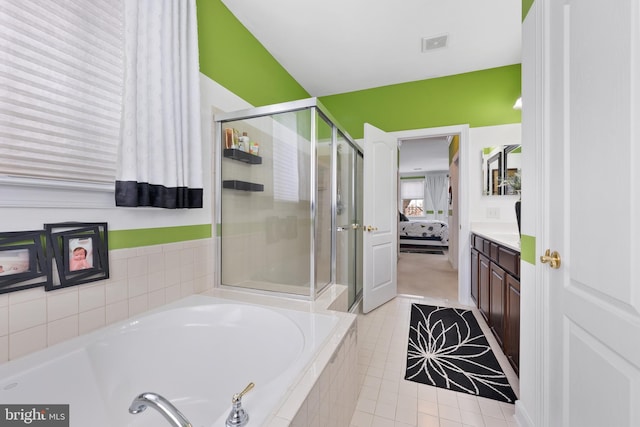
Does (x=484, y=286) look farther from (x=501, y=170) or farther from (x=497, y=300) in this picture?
(x=501, y=170)

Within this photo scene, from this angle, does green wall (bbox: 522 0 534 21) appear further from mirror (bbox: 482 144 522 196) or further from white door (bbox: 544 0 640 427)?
mirror (bbox: 482 144 522 196)

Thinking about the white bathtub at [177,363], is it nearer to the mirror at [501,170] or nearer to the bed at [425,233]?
the mirror at [501,170]

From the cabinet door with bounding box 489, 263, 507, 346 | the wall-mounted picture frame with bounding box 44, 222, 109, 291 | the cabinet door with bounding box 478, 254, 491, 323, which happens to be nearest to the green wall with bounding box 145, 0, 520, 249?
the wall-mounted picture frame with bounding box 44, 222, 109, 291

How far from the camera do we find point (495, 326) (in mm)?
2061

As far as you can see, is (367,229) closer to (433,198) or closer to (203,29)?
(203,29)

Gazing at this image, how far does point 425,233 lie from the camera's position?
6723 mm

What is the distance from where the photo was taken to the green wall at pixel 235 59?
5.90 ft

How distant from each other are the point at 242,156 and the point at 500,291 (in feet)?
7.02

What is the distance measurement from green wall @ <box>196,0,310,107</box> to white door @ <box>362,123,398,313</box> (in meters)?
1.09

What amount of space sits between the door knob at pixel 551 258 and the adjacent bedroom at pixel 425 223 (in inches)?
90.7

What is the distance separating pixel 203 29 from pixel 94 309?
182 cm

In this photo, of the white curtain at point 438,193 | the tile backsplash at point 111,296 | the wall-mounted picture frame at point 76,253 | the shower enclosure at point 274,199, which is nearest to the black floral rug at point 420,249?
the white curtain at point 438,193

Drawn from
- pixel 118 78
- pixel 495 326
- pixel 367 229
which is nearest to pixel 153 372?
pixel 118 78

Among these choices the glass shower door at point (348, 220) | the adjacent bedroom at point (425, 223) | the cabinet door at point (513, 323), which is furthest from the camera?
the adjacent bedroom at point (425, 223)
